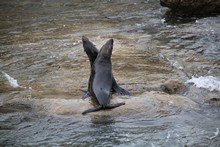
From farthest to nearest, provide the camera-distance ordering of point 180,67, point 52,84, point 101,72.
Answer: point 180,67 < point 52,84 < point 101,72

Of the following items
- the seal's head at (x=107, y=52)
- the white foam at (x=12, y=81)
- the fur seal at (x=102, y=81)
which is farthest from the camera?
the white foam at (x=12, y=81)

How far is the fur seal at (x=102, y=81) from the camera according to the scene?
6227 mm

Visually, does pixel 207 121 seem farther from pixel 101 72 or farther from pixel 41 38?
pixel 41 38

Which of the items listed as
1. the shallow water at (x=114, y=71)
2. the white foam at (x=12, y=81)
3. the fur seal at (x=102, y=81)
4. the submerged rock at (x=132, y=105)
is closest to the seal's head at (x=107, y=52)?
the fur seal at (x=102, y=81)

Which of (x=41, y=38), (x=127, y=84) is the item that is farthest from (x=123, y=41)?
(x=127, y=84)

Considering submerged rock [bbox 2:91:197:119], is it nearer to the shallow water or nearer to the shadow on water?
the shallow water

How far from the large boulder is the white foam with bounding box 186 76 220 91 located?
5.75 meters

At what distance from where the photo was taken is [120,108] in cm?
618

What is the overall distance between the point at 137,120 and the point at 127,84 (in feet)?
4.87

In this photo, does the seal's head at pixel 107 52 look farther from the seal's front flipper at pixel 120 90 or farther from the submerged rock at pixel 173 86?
the submerged rock at pixel 173 86

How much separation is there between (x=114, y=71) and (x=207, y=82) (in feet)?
6.47

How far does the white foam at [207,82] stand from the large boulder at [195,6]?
5.75m

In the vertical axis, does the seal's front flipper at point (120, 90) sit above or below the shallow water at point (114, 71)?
above

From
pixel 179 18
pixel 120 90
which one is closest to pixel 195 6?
pixel 179 18
